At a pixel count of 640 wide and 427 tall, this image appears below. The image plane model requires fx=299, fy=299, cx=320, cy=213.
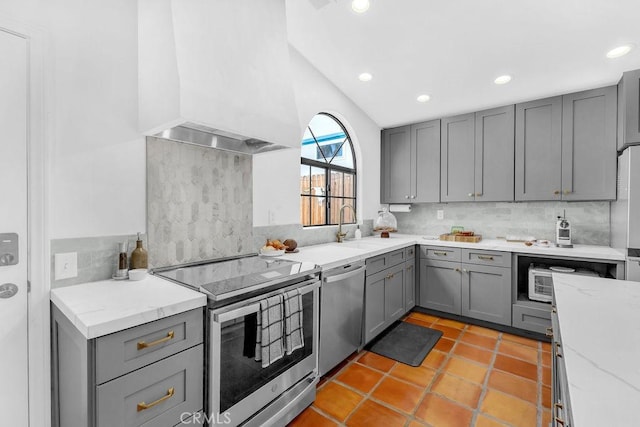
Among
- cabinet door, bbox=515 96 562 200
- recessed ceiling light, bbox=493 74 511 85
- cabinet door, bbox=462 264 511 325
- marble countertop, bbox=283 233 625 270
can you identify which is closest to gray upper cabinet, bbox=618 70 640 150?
cabinet door, bbox=515 96 562 200

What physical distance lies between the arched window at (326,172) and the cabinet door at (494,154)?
1.51 metres

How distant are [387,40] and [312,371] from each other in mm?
2717

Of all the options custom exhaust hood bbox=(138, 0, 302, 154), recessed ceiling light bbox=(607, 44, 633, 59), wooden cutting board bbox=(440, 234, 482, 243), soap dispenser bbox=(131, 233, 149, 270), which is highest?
recessed ceiling light bbox=(607, 44, 633, 59)

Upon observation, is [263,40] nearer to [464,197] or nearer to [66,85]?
[66,85]

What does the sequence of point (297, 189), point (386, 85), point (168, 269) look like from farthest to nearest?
1. point (386, 85)
2. point (297, 189)
3. point (168, 269)

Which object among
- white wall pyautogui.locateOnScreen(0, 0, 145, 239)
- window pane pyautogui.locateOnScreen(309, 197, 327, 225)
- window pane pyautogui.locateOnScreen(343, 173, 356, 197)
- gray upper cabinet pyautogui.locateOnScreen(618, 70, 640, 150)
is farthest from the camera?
window pane pyautogui.locateOnScreen(343, 173, 356, 197)

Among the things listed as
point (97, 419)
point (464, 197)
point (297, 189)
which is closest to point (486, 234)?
point (464, 197)

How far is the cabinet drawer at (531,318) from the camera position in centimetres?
288

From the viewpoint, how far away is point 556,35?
233 centimetres

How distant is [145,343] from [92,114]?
126cm

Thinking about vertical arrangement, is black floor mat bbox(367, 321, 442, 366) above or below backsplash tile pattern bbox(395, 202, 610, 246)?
below

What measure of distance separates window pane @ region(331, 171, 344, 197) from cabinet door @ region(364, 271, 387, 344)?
3.96ft

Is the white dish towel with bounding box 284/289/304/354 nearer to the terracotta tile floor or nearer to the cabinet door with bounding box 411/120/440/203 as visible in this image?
the terracotta tile floor

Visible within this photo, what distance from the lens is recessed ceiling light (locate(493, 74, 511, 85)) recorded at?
2906mm
